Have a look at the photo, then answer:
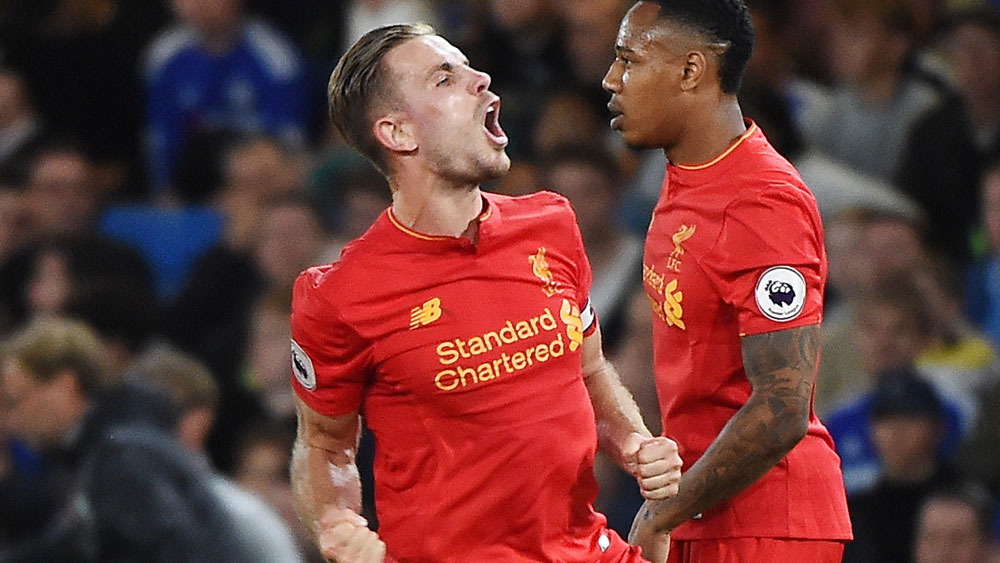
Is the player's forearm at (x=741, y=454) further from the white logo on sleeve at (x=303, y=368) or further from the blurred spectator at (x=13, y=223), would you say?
the blurred spectator at (x=13, y=223)

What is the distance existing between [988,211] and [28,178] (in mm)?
4511

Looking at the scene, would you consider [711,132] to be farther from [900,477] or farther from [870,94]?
[870,94]

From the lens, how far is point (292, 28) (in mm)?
9227

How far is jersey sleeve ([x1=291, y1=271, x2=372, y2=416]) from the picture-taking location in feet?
11.2

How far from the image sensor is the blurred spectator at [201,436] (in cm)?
611

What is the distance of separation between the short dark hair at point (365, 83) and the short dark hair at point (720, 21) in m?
0.48

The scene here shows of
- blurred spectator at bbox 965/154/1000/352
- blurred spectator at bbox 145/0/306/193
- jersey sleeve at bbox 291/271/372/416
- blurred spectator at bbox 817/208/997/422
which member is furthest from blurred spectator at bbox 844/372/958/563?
blurred spectator at bbox 145/0/306/193

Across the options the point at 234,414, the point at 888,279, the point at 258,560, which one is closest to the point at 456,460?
the point at 258,560

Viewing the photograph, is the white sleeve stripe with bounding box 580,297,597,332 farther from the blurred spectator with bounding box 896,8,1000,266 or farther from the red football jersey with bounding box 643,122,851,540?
the blurred spectator with bounding box 896,8,1000,266

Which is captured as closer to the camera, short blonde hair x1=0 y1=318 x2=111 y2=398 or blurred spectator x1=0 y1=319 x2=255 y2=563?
blurred spectator x1=0 y1=319 x2=255 y2=563

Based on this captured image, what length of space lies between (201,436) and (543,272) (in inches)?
136

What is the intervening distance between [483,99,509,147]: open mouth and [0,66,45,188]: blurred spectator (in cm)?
578

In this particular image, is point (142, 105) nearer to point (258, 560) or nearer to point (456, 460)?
point (258, 560)

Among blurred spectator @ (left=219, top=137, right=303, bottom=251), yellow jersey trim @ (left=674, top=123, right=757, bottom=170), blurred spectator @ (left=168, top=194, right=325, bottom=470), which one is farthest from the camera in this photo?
blurred spectator @ (left=219, top=137, right=303, bottom=251)
